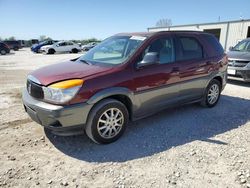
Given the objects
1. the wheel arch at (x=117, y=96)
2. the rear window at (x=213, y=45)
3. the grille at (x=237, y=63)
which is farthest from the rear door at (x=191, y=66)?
the grille at (x=237, y=63)

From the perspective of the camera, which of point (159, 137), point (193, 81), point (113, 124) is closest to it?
point (113, 124)

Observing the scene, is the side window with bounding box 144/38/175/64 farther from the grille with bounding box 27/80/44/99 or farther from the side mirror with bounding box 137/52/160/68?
the grille with bounding box 27/80/44/99

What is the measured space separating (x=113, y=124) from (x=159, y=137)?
2.82ft

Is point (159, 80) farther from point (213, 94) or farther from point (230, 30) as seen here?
point (230, 30)

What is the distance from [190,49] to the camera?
4.75 m

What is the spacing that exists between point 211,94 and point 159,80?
6.29ft

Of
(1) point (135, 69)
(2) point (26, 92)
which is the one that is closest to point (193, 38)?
(1) point (135, 69)

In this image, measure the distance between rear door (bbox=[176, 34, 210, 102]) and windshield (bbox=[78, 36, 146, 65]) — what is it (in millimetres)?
931

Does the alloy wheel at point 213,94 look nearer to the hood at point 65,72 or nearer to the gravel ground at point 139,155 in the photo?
the gravel ground at point 139,155

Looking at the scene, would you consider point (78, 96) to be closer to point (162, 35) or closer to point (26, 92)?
point (26, 92)

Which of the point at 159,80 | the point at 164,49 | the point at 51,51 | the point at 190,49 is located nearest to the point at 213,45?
the point at 190,49

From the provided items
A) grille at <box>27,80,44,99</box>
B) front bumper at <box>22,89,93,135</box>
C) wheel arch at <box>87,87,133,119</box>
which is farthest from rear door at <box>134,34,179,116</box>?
grille at <box>27,80,44,99</box>

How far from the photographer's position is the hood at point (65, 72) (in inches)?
134

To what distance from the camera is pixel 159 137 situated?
3.97 meters
